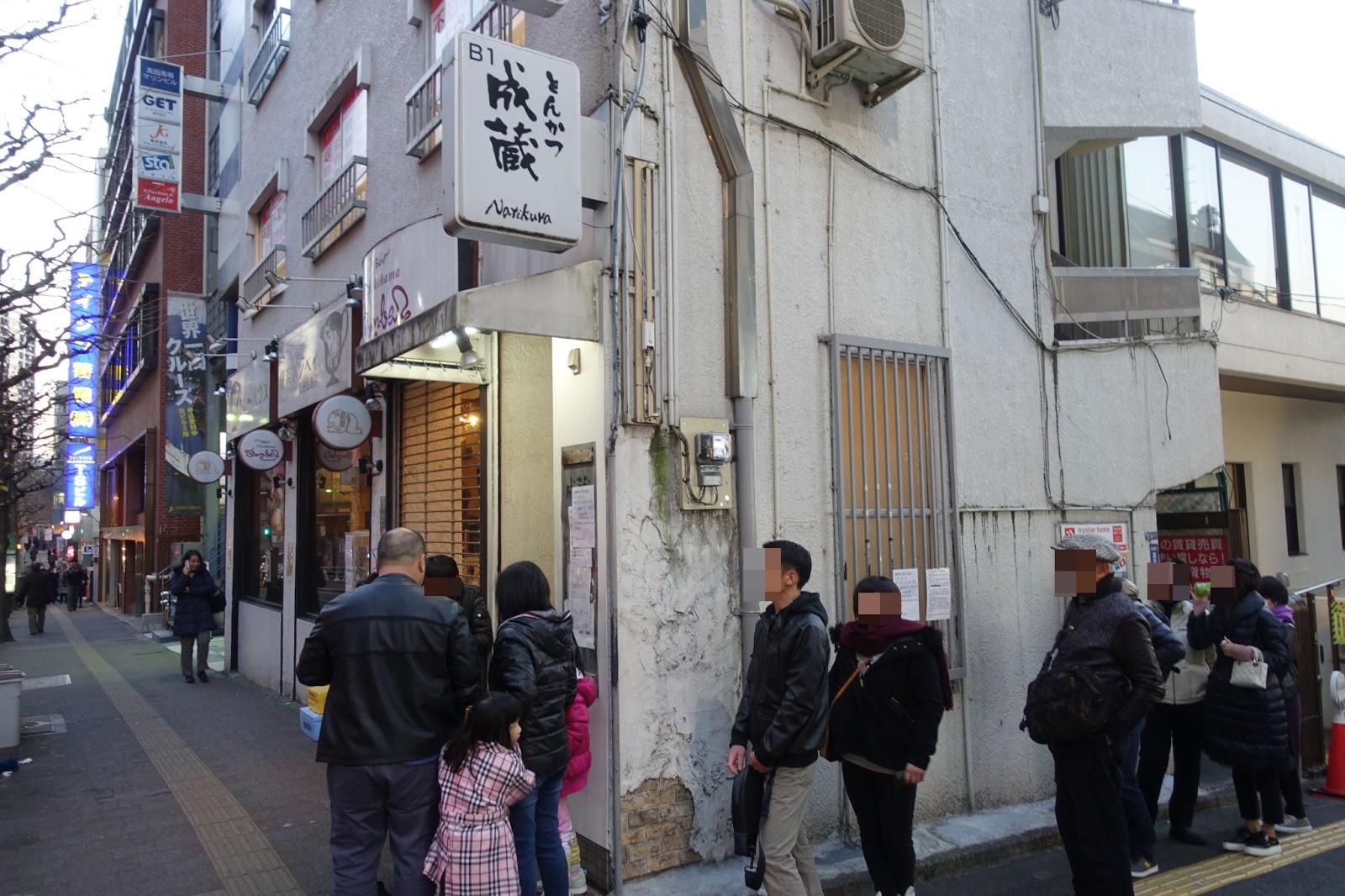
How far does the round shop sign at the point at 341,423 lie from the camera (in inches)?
335

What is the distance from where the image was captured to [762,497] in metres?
5.75

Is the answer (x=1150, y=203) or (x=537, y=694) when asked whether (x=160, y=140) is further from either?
(x=1150, y=203)

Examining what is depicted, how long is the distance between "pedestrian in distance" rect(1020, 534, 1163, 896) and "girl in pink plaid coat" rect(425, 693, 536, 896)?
108 inches

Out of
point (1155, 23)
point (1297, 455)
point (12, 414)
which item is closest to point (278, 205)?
point (12, 414)

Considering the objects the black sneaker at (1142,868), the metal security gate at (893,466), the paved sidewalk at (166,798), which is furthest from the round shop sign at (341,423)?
the black sneaker at (1142,868)

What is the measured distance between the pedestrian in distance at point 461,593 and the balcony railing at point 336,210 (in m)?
5.22

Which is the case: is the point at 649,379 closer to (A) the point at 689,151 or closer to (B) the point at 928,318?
(A) the point at 689,151

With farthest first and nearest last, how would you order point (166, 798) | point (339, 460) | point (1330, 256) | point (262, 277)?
point (1330, 256) → point (262, 277) → point (339, 460) → point (166, 798)

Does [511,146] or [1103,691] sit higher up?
[511,146]

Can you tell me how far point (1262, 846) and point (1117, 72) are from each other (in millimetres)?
6534

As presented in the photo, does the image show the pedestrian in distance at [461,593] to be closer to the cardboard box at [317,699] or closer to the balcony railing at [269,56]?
the cardboard box at [317,699]

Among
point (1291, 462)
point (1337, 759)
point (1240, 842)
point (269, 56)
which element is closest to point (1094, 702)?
point (1240, 842)

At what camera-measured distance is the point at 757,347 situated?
19.1ft

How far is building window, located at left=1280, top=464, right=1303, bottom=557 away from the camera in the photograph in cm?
1354
